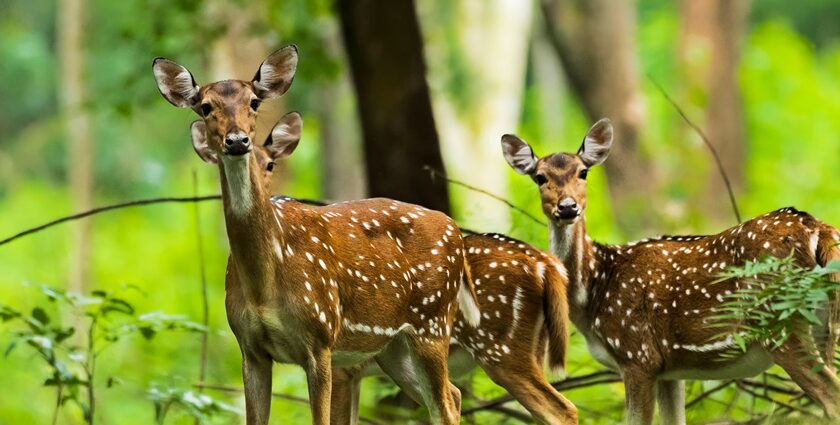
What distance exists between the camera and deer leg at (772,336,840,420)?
26.0 ft

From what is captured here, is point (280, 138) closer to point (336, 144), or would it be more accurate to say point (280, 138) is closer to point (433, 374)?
point (433, 374)

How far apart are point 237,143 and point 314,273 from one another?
837 mm

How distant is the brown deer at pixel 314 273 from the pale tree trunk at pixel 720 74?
1970cm

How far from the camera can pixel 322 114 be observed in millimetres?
26984

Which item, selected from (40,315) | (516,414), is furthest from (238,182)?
(516,414)

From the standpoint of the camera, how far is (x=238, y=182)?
269 inches

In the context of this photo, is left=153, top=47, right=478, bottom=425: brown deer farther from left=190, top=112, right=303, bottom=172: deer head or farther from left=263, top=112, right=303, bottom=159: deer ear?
left=263, top=112, right=303, bottom=159: deer ear

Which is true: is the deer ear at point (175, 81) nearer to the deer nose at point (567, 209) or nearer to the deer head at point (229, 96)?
the deer head at point (229, 96)

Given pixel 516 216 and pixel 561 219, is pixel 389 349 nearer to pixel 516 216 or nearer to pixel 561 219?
pixel 561 219

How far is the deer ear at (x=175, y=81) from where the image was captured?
277 inches

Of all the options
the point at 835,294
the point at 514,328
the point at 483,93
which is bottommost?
the point at 514,328

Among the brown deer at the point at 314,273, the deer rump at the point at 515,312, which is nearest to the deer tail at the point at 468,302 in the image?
the deer rump at the point at 515,312

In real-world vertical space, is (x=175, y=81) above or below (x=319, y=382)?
above

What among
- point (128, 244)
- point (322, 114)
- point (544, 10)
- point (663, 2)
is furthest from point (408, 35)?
point (663, 2)
